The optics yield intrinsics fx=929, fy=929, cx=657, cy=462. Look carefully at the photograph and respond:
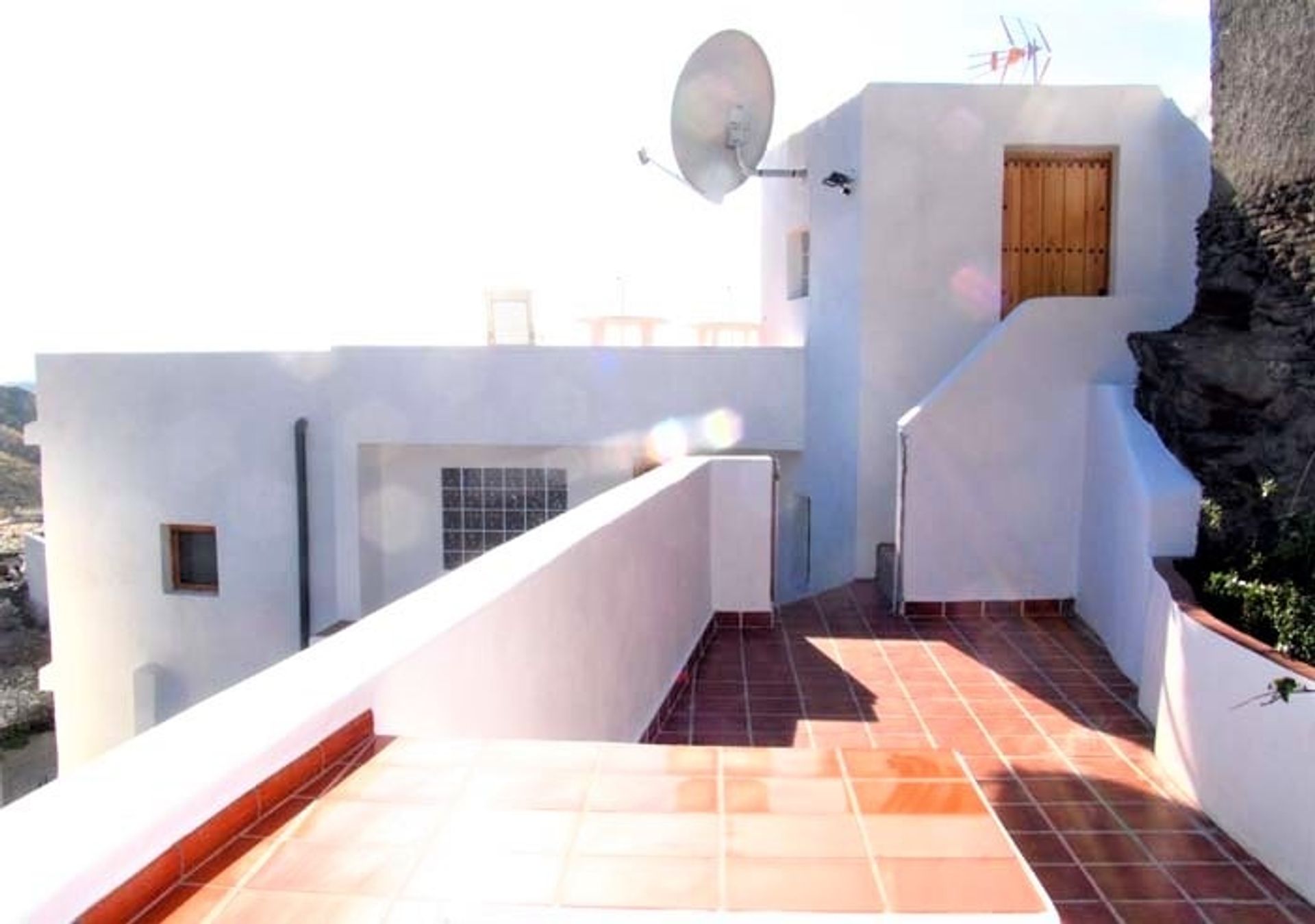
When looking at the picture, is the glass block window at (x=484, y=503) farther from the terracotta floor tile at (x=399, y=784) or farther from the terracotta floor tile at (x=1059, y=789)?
the terracotta floor tile at (x=399, y=784)

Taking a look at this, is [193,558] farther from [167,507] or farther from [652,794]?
[652,794]

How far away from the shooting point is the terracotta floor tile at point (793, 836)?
170cm

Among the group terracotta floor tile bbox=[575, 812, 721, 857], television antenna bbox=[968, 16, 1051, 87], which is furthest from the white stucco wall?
terracotta floor tile bbox=[575, 812, 721, 857]

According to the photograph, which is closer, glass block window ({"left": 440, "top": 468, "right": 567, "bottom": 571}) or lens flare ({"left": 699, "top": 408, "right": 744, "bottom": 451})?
lens flare ({"left": 699, "top": 408, "right": 744, "bottom": 451})

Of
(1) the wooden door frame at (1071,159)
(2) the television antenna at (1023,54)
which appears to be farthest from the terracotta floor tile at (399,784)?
(2) the television antenna at (1023,54)

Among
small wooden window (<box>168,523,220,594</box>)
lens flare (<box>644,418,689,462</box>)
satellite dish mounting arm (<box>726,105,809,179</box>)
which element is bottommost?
small wooden window (<box>168,523,220,594</box>)

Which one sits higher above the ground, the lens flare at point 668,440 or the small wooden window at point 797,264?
the small wooden window at point 797,264

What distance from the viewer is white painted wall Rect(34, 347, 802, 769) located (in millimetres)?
11422

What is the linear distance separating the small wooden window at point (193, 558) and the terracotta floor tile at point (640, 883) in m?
12.4

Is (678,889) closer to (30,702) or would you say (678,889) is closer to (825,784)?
(825,784)

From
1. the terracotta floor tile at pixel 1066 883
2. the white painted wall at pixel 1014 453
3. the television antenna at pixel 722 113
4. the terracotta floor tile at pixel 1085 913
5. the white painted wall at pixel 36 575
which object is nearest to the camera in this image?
the terracotta floor tile at pixel 1085 913

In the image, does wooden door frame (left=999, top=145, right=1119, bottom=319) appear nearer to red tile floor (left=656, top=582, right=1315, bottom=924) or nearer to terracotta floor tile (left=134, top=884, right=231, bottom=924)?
red tile floor (left=656, top=582, right=1315, bottom=924)

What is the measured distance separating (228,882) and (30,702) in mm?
26483

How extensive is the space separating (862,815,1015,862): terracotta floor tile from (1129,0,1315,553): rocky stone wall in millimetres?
5020
